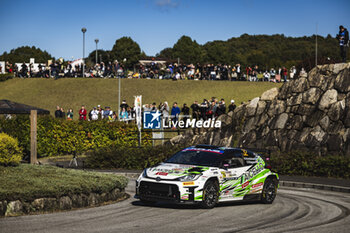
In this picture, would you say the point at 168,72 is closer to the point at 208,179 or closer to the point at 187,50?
the point at 208,179

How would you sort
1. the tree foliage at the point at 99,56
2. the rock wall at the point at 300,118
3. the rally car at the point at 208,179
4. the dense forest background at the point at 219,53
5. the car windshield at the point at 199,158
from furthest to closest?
the tree foliage at the point at 99,56, the dense forest background at the point at 219,53, the rock wall at the point at 300,118, the car windshield at the point at 199,158, the rally car at the point at 208,179

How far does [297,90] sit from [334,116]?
353 centimetres

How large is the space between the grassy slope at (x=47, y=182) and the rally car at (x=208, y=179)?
1.33 m

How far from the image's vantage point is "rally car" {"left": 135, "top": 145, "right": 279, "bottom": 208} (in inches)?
529

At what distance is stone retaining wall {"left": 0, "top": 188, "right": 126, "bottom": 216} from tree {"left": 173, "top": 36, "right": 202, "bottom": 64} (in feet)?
429

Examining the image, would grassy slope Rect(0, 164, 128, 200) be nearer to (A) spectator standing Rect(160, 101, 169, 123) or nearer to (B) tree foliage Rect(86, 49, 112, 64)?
(A) spectator standing Rect(160, 101, 169, 123)

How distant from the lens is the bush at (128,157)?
27234 mm

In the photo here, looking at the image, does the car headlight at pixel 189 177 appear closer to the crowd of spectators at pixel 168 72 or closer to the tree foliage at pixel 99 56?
the crowd of spectators at pixel 168 72

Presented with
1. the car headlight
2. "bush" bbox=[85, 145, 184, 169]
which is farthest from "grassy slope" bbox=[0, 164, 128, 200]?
"bush" bbox=[85, 145, 184, 169]

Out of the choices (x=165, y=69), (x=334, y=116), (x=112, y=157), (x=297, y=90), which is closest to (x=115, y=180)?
(x=112, y=157)

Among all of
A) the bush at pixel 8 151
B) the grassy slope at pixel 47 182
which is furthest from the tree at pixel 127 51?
the grassy slope at pixel 47 182

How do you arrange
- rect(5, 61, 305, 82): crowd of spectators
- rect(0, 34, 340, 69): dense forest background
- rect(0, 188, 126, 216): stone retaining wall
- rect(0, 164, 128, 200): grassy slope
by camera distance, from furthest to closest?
1. rect(0, 34, 340, 69): dense forest background
2. rect(5, 61, 305, 82): crowd of spectators
3. rect(0, 164, 128, 200): grassy slope
4. rect(0, 188, 126, 216): stone retaining wall

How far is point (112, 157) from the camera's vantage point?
27.6 m

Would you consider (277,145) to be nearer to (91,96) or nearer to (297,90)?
(297,90)
